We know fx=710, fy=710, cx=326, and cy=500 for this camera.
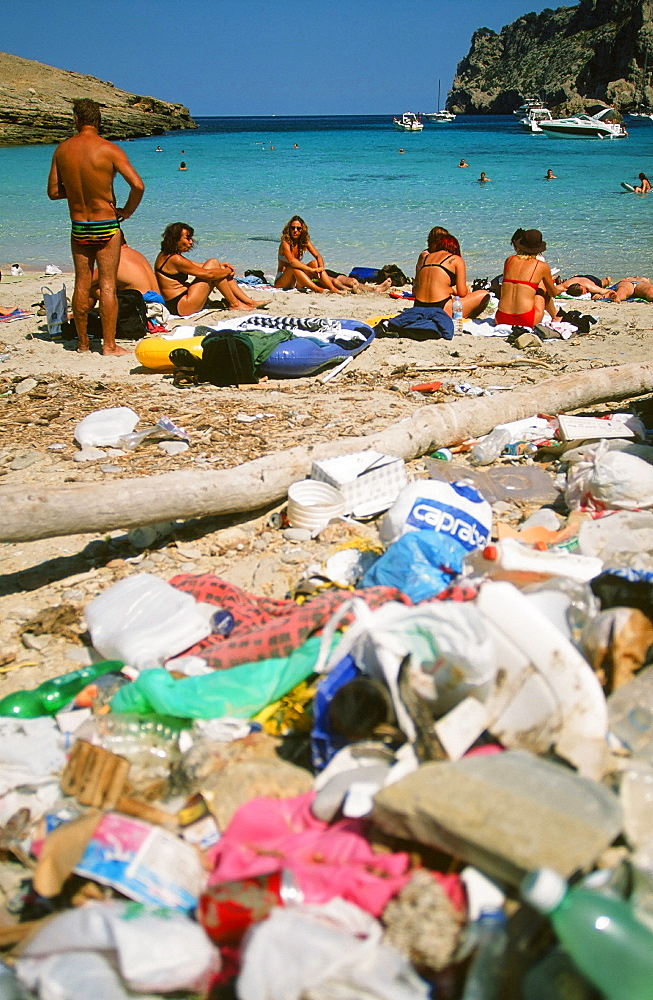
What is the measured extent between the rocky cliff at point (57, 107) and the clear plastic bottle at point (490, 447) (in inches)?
A: 1584

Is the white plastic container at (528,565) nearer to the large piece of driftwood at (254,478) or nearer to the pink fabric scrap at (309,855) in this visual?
the pink fabric scrap at (309,855)

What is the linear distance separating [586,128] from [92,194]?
51.0 m

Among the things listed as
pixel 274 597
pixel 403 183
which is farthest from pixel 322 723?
pixel 403 183

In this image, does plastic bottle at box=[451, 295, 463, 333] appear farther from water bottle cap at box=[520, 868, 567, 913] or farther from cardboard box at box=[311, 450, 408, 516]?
water bottle cap at box=[520, 868, 567, 913]

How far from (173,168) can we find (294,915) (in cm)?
3498

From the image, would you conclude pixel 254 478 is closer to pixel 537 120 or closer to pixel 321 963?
pixel 321 963

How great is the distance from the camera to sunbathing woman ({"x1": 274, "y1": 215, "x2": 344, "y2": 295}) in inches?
359

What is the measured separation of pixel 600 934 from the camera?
1244 mm

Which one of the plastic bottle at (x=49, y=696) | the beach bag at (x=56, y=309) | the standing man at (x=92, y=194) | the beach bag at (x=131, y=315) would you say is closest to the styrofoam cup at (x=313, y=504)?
the plastic bottle at (x=49, y=696)

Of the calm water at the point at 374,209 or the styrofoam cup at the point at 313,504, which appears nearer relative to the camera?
the styrofoam cup at the point at 313,504

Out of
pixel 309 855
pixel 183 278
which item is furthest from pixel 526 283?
pixel 309 855

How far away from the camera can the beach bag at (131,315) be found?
6.92 m

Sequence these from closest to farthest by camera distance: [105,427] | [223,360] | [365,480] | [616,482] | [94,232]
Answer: [616,482], [365,480], [105,427], [223,360], [94,232]

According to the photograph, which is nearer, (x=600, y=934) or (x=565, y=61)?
(x=600, y=934)
